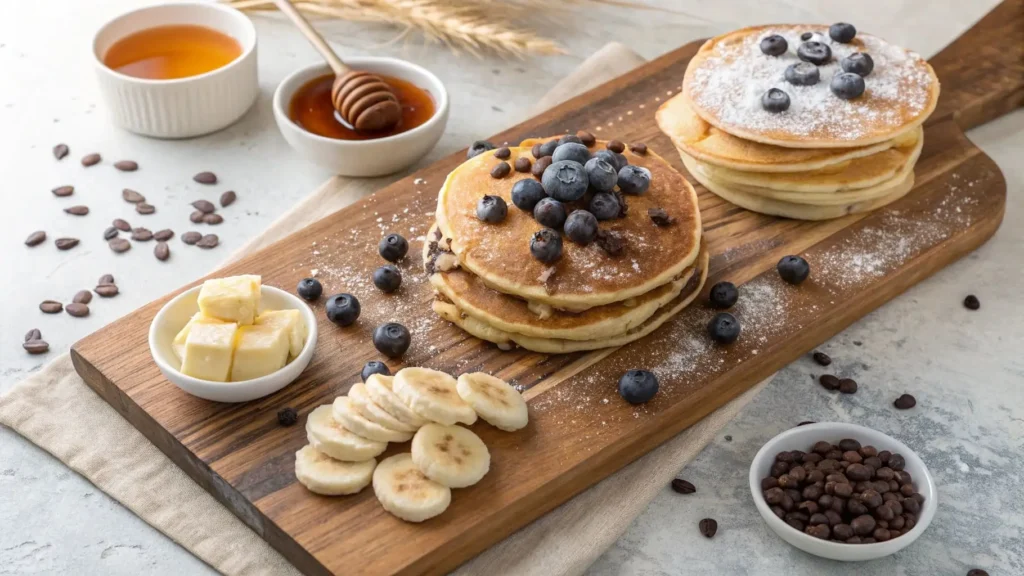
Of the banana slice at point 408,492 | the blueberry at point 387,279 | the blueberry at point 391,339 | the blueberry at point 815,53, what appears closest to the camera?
the banana slice at point 408,492

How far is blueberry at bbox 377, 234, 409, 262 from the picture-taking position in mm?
3359

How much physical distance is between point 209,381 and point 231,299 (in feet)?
0.71

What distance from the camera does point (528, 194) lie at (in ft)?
10.2

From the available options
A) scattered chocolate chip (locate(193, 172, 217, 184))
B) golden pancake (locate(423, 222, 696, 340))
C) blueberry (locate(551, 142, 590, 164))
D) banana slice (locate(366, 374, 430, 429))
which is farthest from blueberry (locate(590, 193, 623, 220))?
scattered chocolate chip (locate(193, 172, 217, 184))

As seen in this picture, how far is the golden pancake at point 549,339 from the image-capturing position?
10.1ft

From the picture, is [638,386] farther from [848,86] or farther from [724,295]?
[848,86]

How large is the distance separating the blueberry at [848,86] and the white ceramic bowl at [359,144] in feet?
4.33

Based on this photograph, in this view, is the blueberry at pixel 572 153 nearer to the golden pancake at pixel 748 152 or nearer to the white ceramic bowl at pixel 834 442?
the golden pancake at pixel 748 152

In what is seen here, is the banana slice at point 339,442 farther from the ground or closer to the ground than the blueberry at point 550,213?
closer to the ground

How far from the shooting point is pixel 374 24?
15.8ft

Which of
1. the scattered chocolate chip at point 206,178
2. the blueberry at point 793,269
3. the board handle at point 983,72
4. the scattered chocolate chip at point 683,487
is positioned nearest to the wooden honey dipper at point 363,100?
the scattered chocolate chip at point 206,178

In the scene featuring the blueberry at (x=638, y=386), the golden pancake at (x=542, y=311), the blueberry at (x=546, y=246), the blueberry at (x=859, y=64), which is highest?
the blueberry at (x=859, y=64)

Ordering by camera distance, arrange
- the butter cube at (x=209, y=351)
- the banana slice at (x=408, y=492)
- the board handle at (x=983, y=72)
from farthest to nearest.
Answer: the board handle at (x=983, y=72) < the butter cube at (x=209, y=351) < the banana slice at (x=408, y=492)

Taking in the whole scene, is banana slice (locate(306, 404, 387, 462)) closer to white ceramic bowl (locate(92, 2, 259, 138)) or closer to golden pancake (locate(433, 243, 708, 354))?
golden pancake (locate(433, 243, 708, 354))
